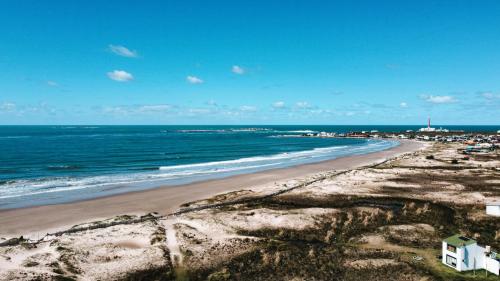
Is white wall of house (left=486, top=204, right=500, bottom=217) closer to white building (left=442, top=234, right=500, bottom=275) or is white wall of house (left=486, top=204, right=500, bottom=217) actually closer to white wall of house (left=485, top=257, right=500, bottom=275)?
white building (left=442, top=234, right=500, bottom=275)

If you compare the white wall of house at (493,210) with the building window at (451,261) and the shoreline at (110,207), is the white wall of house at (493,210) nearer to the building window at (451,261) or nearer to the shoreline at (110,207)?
the building window at (451,261)

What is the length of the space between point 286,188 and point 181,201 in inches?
466

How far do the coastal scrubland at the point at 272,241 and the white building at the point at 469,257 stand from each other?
1.38ft

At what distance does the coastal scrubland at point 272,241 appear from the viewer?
54.3ft

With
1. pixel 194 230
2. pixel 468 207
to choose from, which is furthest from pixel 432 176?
pixel 194 230

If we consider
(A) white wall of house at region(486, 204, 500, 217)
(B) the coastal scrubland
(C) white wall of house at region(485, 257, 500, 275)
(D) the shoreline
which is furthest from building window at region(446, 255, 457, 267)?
(D) the shoreline

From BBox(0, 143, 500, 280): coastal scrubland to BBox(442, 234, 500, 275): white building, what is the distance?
42cm

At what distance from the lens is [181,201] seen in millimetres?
32500

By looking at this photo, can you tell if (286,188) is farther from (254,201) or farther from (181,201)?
(181,201)

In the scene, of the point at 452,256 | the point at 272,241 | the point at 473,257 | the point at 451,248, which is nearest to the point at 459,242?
the point at 451,248

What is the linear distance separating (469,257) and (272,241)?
10286mm

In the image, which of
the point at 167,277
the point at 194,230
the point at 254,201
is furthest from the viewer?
the point at 254,201

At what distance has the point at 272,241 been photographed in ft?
67.9

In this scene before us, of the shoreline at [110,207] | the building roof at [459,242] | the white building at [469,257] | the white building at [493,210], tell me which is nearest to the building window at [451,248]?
the white building at [469,257]
